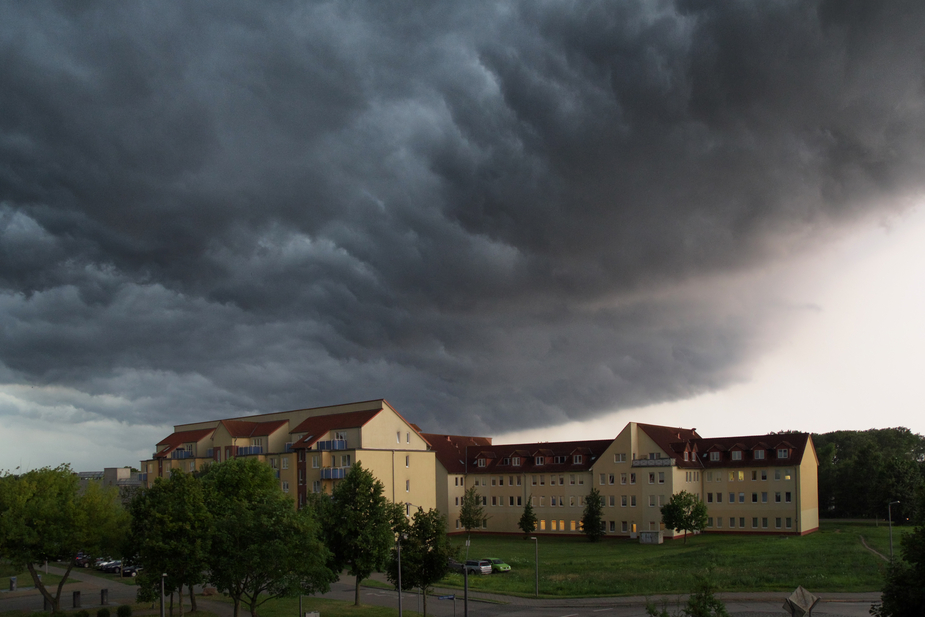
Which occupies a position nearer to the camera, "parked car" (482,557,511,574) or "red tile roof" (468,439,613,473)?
"parked car" (482,557,511,574)

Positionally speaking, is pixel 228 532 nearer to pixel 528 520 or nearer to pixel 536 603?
pixel 536 603

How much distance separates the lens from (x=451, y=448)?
11788 cm

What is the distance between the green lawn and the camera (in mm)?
51469

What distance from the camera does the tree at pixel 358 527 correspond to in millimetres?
49312

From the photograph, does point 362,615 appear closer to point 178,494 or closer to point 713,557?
point 178,494

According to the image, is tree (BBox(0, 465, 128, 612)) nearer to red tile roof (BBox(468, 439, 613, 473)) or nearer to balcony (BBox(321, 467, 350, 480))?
balcony (BBox(321, 467, 350, 480))

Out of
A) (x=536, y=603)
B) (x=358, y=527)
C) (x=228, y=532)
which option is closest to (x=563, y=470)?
(x=536, y=603)

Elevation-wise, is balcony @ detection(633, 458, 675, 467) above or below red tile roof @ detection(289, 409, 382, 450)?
below

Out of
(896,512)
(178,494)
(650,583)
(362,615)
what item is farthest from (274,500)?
(896,512)

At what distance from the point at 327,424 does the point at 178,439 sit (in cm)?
3615

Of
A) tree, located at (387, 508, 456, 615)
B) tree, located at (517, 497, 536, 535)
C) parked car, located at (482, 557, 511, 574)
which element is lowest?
tree, located at (517, 497, 536, 535)

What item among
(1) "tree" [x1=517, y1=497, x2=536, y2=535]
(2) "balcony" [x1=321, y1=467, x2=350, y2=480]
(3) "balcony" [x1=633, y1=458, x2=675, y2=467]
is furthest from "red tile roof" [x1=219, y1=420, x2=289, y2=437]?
(3) "balcony" [x1=633, y1=458, x2=675, y2=467]

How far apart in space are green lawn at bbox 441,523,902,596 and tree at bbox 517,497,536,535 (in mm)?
10123

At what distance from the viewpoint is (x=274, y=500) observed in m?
41.8
